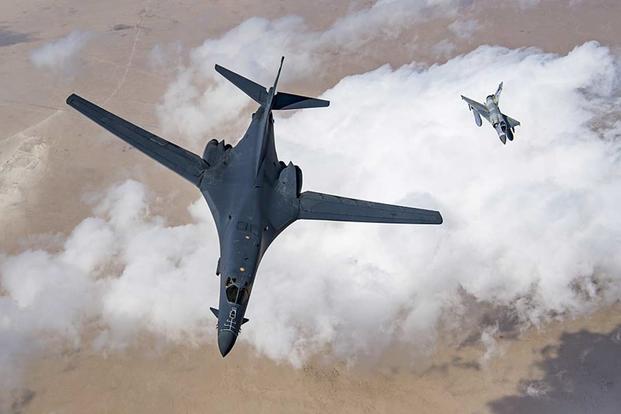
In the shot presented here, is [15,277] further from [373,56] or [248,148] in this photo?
[373,56]

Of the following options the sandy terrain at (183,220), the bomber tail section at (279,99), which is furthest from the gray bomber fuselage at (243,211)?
the sandy terrain at (183,220)

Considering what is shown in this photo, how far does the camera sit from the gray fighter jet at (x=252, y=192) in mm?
35812

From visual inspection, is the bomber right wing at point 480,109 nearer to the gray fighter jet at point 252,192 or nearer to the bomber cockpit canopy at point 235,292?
the gray fighter jet at point 252,192

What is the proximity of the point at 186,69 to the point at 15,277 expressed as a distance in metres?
49.2

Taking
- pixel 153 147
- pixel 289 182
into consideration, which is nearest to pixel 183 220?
pixel 153 147

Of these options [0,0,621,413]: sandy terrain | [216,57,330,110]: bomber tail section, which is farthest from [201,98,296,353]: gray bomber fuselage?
[0,0,621,413]: sandy terrain

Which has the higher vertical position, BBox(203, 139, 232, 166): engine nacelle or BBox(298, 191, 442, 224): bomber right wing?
BBox(203, 139, 232, 166): engine nacelle

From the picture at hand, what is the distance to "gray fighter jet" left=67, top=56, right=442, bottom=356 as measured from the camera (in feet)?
117

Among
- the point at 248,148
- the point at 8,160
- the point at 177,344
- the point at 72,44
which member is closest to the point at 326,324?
the point at 177,344

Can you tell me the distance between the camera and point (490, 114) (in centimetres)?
5841

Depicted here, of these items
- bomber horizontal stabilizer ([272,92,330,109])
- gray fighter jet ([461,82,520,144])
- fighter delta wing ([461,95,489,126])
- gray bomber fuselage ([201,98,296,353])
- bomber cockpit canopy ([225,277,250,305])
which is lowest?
bomber cockpit canopy ([225,277,250,305])

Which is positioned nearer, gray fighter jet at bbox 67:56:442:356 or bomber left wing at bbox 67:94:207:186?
gray fighter jet at bbox 67:56:442:356

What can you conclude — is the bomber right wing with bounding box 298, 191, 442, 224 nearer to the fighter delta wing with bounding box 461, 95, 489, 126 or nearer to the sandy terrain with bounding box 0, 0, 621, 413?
the sandy terrain with bounding box 0, 0, 621, 413

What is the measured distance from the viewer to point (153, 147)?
43.0 m
